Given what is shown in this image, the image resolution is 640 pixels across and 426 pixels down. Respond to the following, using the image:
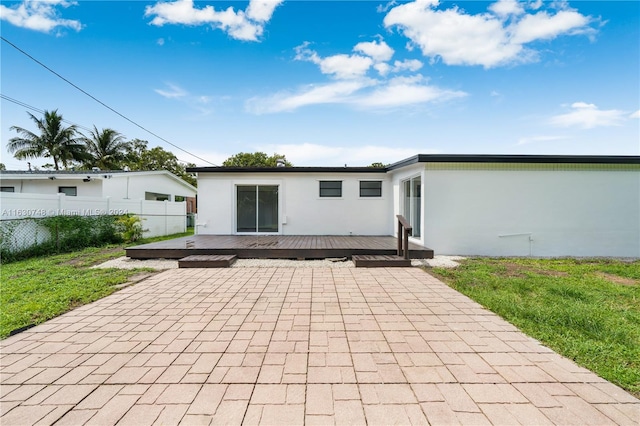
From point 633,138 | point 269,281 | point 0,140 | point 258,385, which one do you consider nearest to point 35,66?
point 269,281

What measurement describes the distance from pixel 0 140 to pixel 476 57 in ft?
104

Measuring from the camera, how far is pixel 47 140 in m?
21.4

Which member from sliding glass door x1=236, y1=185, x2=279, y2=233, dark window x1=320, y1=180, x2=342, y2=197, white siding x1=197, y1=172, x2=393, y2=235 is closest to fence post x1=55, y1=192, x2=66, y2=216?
white siding x1=197, y1=172, x2=393, y2=235

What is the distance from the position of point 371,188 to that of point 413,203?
1951 millimetres

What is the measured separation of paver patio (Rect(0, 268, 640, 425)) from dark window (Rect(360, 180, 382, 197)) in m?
6.19

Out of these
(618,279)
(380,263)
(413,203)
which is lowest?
(618,279)

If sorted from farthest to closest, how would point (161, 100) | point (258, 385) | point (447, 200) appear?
point (161, 100) → point (447, 200) → point (258, 385)

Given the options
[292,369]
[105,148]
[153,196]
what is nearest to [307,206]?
[292,369]

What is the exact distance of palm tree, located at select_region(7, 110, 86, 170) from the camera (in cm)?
2097

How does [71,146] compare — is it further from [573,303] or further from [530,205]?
[573,303]

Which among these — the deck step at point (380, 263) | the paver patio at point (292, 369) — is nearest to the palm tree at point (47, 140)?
the paver patio at point (292, 369)

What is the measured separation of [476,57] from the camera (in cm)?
966

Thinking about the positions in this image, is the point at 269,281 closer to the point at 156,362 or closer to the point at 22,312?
the point at 156,362

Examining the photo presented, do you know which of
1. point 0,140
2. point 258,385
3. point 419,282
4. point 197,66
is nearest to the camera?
point 258,385
